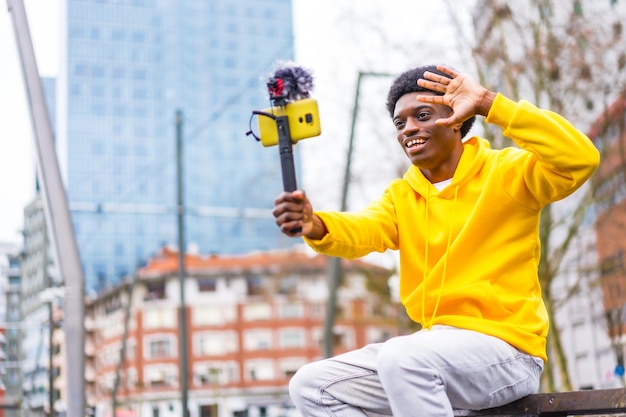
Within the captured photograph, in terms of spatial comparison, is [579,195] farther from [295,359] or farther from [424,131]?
[295,359]

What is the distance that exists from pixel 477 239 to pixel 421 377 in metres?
0.46

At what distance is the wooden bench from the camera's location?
2.39m

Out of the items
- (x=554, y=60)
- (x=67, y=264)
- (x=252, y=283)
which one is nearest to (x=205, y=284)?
(x=252, y=283)

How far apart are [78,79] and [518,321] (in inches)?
3877

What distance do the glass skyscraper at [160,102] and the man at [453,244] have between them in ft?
268

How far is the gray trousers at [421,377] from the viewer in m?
2.41

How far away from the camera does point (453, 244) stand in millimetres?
2680

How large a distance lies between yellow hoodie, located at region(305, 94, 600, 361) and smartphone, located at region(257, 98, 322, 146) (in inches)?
10.8

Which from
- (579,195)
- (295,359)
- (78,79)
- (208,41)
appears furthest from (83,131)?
(579,195)

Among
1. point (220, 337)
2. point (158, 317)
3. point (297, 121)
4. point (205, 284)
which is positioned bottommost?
point (297, 121)

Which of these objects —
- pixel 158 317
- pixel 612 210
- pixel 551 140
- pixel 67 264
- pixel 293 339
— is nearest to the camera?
pixel 551 140

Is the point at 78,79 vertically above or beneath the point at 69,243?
above

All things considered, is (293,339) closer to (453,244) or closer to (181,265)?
(181,265)

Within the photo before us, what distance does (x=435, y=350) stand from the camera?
246 centimetres
